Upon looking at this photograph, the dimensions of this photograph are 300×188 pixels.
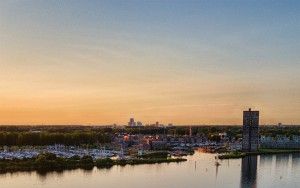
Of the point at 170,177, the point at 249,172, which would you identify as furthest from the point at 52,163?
the point at 249,172

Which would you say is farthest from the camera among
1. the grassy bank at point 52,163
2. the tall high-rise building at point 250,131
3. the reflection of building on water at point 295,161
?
the tall high-rise building at point 250,131

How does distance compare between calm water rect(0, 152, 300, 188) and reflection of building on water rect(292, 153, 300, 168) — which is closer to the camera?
calm water rect(0, 152, 300, 188)

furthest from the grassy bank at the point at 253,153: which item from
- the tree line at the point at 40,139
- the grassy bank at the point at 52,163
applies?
the tree line at the point at 40,139

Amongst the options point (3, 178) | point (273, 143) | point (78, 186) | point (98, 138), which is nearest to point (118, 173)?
point (78, 186)

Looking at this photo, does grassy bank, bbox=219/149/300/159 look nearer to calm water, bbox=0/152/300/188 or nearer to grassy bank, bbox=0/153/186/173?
calm water, bbox=0/152/300/188

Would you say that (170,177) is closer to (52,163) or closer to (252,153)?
(52,163)

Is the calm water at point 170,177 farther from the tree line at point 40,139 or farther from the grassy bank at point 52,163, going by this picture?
the tree line at point 40,139

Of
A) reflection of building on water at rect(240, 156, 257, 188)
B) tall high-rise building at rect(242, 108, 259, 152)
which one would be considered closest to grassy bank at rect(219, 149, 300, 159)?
reflection of building on water at rect(240, 156, 257, 188)
